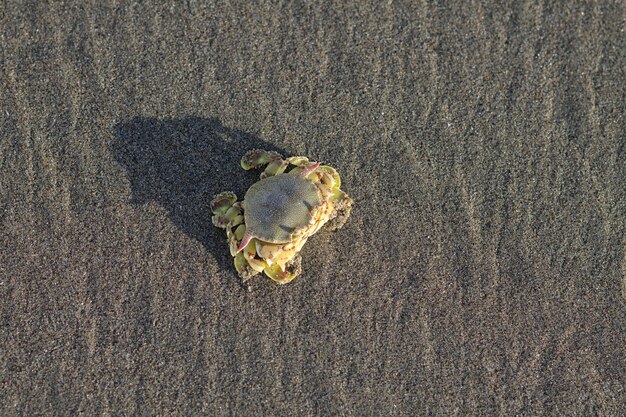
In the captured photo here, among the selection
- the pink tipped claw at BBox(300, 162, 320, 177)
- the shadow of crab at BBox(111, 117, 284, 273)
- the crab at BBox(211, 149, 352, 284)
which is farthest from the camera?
the shadow of crab at BBox(111, 117, 284, 273)

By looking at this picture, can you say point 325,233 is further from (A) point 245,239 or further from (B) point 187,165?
(B) point 187,165

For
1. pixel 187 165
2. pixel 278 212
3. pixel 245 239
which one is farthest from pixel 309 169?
pixel 187 165

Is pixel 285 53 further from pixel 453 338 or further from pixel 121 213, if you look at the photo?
pixel 453 338

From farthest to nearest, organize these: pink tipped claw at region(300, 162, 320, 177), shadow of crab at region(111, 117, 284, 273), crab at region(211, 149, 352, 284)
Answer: shadow of crab at region(111, 117, 284, 273), pink tipped claw at region(300, 162, 320, 177), crab at region(211, 149, 352, 284)

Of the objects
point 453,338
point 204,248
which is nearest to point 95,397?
point 204,248

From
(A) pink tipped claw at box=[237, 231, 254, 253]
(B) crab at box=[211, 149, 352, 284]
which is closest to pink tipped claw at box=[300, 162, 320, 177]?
(B) crab at box=[211, 149, 352, 284]

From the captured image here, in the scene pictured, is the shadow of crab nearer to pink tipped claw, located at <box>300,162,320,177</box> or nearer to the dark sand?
the dark sand

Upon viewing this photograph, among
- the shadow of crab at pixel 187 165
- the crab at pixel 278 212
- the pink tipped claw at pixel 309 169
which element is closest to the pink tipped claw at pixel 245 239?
the crab at pixel 278 212
